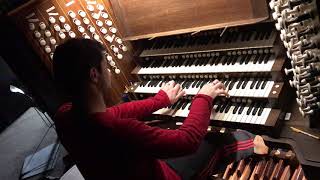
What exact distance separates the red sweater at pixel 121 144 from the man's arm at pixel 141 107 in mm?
661

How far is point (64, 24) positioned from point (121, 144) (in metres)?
1.95

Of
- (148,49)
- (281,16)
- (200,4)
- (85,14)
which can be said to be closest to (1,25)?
(85,14)

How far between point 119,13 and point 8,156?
3751mm

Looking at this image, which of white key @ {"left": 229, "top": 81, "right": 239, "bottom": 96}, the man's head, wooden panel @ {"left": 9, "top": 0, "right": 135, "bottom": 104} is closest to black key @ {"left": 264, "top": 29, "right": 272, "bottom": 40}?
white key @ {"left": 229, "top": 81, "right": 239, "bottom": 96}

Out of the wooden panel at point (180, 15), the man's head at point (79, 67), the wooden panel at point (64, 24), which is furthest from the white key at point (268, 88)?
the wooden panel at point (64, 24)

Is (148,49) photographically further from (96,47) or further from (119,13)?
(96,47)

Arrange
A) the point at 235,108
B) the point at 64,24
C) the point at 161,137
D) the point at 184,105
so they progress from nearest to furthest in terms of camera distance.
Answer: the point at 161,137 → the point at 235,108 → the point at 184,105 → the point at 64,24

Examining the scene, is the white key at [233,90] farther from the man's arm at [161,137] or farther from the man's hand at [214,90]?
the man's arm at [161,137]

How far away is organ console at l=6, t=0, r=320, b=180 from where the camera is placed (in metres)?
2.16

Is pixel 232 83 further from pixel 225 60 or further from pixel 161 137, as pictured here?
pixel 161 137

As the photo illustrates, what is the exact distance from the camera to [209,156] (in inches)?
105

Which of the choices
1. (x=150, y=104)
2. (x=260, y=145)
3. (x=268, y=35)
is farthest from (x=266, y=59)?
→ (x=150, y=104)

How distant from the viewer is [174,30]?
3.06m

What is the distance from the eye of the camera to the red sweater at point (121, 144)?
6.19 ft
